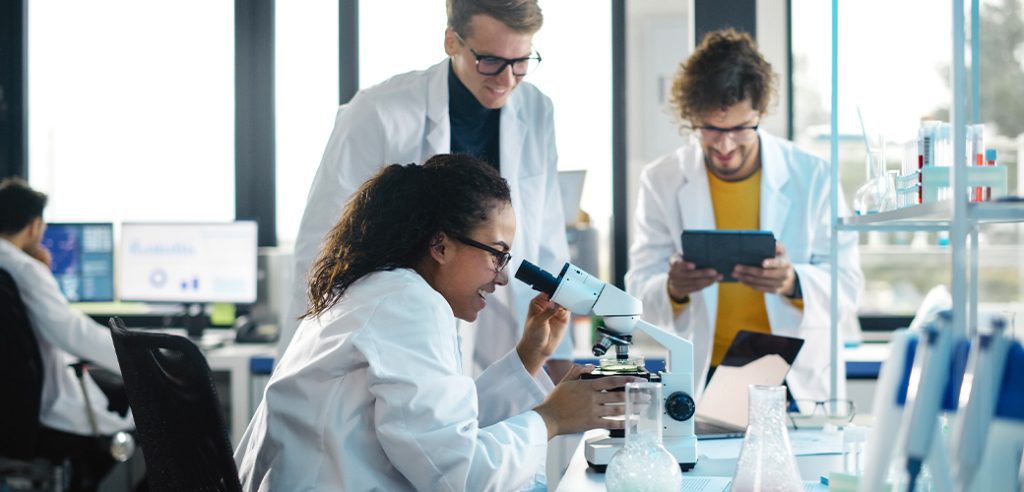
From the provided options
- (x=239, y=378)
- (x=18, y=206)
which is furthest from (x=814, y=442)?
(x=18, y=206)

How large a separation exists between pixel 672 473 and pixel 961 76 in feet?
1.83

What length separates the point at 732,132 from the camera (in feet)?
7.55

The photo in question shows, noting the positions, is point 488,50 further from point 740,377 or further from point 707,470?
point 707,470

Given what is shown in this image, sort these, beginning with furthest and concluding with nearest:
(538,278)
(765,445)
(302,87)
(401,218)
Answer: (302,87) < (538,278) < (401,218) < (765,445)

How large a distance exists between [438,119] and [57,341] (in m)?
1.48

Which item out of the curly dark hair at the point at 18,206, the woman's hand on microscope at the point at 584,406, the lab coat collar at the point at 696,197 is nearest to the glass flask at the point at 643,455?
the woman's hand on microscope at the point at 584,406

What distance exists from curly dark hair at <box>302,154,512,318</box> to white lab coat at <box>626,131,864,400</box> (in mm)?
1012

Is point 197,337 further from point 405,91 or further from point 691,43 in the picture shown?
point 691,43

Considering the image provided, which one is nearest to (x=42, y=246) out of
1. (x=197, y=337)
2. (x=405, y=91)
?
(x=197, y=337)

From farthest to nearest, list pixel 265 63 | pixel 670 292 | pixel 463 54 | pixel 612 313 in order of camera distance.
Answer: pixel 265 63
pixel 670 292
pixel 463 54
pixel 612 313

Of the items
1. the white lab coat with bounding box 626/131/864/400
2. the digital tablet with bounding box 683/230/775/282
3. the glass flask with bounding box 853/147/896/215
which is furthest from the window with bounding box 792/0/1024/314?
the glass flask with bounding box 853/147/896/215

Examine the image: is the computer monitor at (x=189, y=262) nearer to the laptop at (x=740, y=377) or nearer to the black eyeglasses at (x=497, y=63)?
the black eyeglasses at (x=497, y=63)

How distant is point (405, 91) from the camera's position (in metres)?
2.22

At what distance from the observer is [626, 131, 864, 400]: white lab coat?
7.75ft
